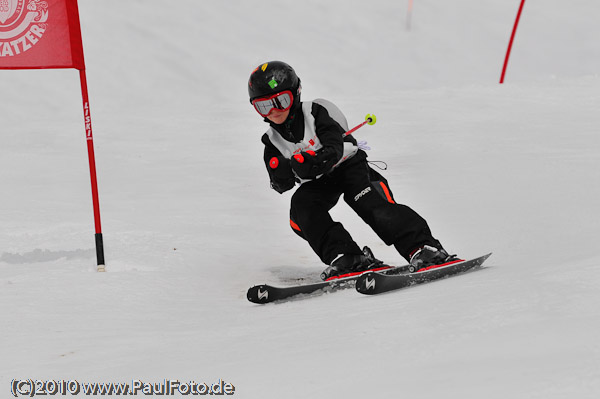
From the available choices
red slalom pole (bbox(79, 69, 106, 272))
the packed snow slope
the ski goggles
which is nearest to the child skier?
the ski goggles

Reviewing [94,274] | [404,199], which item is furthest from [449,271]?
[404,199]

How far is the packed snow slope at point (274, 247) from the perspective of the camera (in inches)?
84.9

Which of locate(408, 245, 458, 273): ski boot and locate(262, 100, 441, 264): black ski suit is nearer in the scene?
locate(408, 245, 458, 273): ski boot

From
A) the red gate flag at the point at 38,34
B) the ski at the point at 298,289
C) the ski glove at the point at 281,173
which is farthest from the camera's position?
the red gate flag at the point at 38,34

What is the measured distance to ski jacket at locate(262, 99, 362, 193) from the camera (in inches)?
165

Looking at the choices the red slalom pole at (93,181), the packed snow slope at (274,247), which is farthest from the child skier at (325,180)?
the red slalom pole at (93,181)

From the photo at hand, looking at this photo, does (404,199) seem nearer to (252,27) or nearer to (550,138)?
(550,138)

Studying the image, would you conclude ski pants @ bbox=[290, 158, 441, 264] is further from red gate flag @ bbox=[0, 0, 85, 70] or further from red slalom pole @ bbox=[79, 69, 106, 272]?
red gate flag @ bbox=[0, 0, 85, 70]

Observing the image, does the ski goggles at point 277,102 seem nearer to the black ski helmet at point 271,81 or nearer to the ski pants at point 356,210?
the black ski helmet at point 271,81

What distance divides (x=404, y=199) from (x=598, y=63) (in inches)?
573

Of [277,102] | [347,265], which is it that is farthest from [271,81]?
[347,265]

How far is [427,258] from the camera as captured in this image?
152 inches

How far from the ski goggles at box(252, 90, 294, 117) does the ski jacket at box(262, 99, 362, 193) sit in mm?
106

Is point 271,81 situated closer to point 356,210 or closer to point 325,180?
point 325,180
